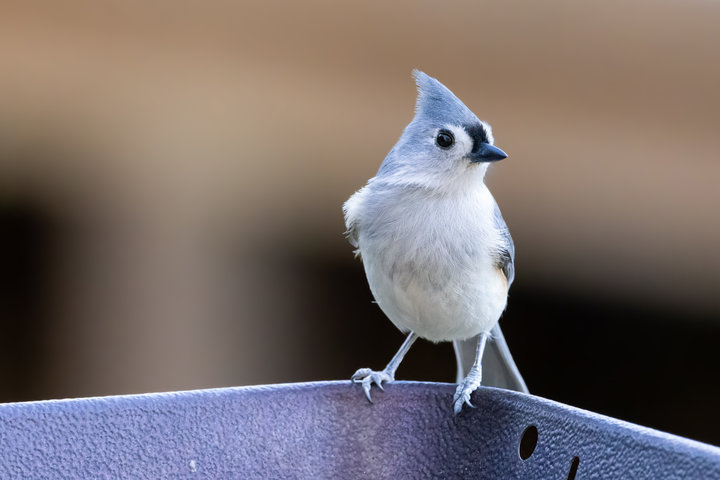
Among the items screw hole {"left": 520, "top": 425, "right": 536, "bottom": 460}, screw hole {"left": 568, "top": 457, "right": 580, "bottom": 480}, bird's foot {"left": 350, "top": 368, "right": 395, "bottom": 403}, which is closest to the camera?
screw hole {"left": 568, "top": 457, "right": 580, "bottom": 480}

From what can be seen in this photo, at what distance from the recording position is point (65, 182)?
3729mm

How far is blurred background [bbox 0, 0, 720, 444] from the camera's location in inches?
136

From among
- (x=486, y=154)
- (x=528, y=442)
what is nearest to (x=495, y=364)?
(x=486, y=154)

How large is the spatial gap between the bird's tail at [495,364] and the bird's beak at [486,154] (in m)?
0.48

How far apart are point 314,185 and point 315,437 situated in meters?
2.68

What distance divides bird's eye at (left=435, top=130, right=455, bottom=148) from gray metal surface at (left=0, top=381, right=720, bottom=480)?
1.95 feet

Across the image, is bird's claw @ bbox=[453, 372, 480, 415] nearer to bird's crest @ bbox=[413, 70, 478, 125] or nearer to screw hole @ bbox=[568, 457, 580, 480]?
screw hole @ bbox=[568, 457, 580, 480]

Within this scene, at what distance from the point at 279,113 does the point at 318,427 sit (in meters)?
2.60

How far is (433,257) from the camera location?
1.73m

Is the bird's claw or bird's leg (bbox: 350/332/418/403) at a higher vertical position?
the bird's claw

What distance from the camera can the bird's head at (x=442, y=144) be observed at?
5.79 ft

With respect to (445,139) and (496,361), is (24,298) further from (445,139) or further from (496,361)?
(445,139)

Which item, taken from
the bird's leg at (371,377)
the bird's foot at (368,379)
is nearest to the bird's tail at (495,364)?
the bird's leg at (371,377)

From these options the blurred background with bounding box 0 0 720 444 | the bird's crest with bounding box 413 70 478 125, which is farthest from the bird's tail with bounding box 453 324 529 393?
the blurred background with bounding box 0 0 720 444
